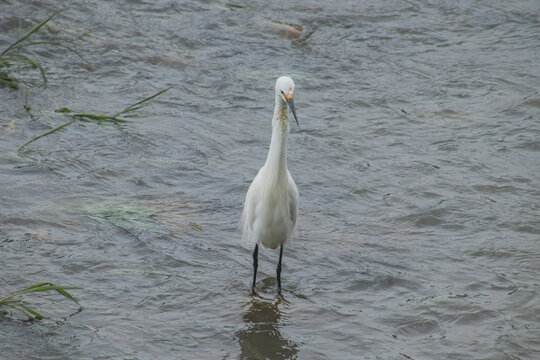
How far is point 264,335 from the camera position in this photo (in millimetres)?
4570

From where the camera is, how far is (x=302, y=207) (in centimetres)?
624

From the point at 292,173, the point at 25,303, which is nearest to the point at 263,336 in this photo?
the point at 25,303

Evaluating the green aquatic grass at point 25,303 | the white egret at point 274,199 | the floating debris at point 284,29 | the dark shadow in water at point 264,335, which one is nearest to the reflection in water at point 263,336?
the dark shadow in water at point 264,335

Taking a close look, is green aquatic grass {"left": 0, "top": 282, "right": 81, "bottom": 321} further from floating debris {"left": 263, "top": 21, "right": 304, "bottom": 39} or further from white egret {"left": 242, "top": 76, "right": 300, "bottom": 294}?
floating debris {"left": 263, "top": 21, "right": 304, "bottom": 39}

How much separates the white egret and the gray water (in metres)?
0.38

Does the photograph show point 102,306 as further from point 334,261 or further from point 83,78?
point 83,78

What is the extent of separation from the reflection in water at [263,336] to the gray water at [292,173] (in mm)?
18

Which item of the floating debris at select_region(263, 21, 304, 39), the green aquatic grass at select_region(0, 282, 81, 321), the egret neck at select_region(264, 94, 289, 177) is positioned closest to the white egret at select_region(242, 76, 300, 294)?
the egret neck at select_region(264, 94, 289, 177)

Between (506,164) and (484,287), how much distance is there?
88.1 inches

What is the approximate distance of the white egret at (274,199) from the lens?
468cm

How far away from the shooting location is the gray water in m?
4.59

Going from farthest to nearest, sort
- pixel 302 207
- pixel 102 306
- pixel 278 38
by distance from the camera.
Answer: pixel 278 38, pixel 302 207, pixel 102 306

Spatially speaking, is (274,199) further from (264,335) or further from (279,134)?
(264,335)

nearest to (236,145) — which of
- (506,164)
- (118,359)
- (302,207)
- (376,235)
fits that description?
(302,207)
